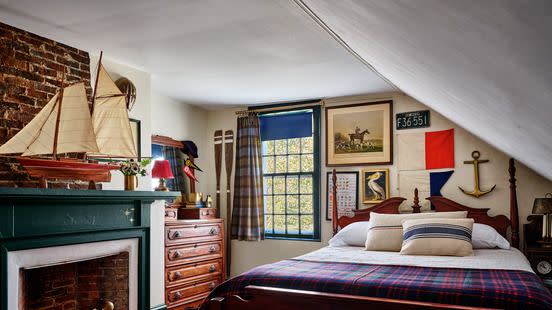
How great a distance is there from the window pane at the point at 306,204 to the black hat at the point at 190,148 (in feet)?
4.80

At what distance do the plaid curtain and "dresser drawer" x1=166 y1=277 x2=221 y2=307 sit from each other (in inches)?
28.0

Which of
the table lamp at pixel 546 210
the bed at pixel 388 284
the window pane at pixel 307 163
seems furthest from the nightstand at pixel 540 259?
the window pane at pixel 307 163

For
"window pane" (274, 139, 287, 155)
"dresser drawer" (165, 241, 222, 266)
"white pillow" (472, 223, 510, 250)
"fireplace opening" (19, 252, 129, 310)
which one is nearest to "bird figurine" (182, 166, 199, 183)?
"dresser drawer" (165, 241, 222, 266)

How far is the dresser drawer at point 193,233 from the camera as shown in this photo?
467 cm

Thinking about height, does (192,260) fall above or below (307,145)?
below

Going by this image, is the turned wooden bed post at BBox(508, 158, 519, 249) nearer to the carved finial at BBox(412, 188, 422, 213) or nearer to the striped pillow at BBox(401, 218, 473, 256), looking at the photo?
the striped pillow at BBox(401, 218, 473, 256)

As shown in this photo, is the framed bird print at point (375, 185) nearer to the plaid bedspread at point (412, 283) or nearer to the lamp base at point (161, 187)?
the plaid bedspread at point (412, 283)

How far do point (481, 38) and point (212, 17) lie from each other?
7.85 ft

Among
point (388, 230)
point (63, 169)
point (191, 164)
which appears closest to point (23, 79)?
point (63, 169)

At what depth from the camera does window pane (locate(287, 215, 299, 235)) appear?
18.5 feet

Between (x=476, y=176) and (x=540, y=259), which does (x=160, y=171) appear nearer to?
(x=476, y=176)

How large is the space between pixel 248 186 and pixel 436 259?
2.73 meters

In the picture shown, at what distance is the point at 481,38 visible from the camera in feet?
2.98

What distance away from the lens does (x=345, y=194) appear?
5.33 meters
